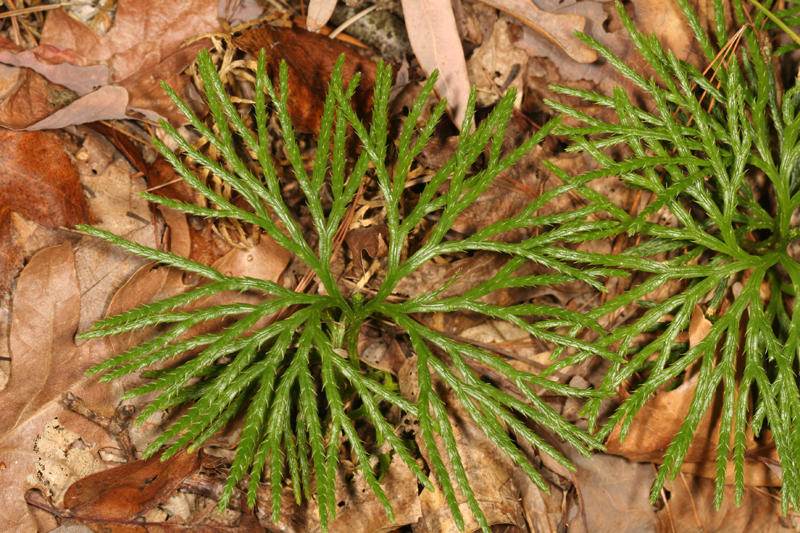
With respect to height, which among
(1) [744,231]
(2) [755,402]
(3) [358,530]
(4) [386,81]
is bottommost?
(3) [358,530]

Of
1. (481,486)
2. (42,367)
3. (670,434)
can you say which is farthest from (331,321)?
(670,434)

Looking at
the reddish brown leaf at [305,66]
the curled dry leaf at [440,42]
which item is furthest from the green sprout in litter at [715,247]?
the reddish brown leaf at [305,66]

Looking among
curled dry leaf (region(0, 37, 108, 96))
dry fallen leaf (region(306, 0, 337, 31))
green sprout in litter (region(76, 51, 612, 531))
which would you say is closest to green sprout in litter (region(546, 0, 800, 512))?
green sprout in litter (region(76, 51, 612, 531))

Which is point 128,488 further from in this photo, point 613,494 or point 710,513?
point 710,513

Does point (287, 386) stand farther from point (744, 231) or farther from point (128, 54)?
point (744, 231)

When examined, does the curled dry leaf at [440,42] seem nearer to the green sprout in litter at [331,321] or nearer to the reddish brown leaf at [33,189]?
the green sprout in litter at [331,321]

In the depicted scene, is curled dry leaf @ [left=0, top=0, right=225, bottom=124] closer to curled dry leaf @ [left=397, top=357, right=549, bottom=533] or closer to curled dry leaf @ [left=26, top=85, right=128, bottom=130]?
curled dry leaf @ [left=26, top=85, right=128, bottom=130]

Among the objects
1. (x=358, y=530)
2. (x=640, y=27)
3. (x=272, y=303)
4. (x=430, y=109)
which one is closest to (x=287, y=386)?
(x=272, y=303)
